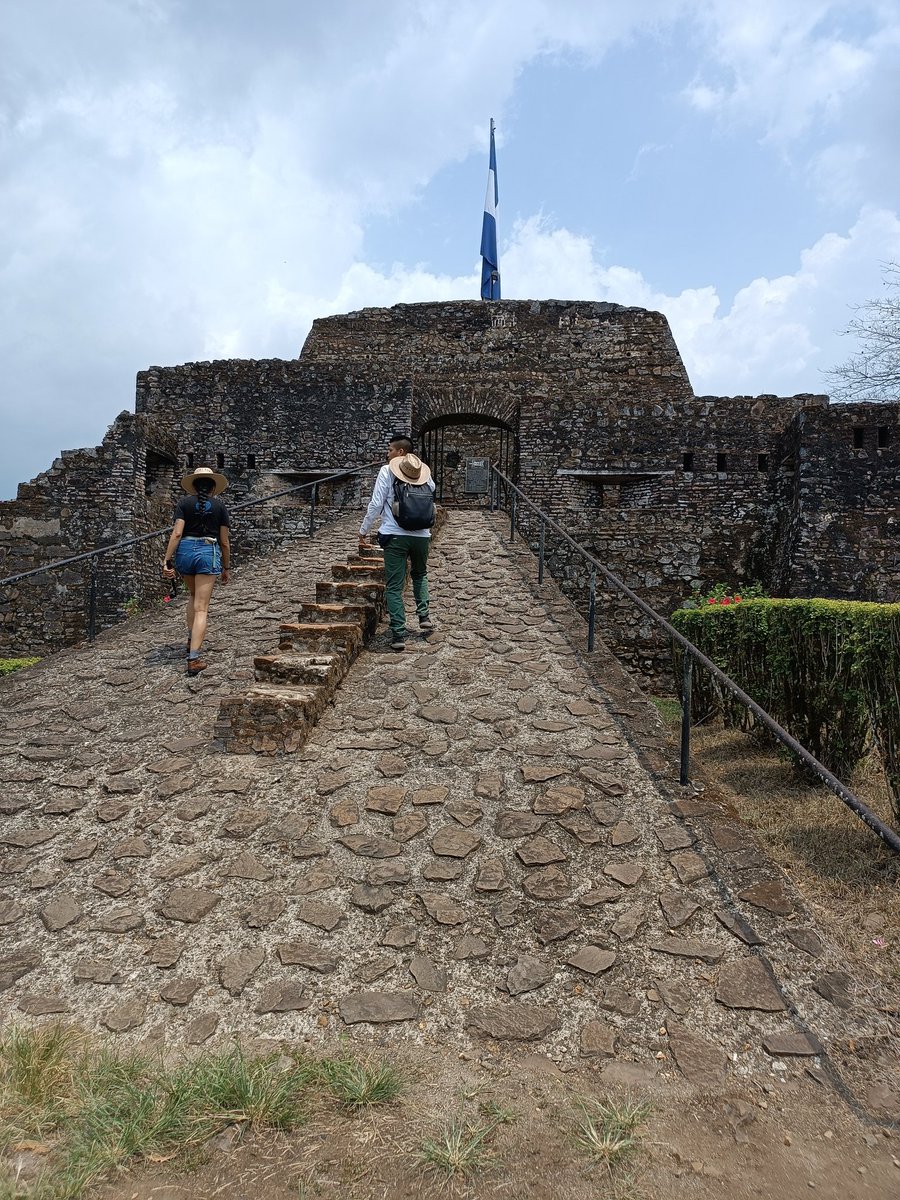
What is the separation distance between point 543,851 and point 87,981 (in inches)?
80.7

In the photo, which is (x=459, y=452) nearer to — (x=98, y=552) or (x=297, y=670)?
(x=98, y=552)

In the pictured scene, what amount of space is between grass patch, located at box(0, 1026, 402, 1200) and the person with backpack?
3.74 meters

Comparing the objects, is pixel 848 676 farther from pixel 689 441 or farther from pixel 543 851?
pixel 689 441

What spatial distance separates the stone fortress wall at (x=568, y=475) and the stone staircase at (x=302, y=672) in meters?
5.02

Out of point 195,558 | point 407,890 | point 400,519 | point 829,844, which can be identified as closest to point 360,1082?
point 407,890

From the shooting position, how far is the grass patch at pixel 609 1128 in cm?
196

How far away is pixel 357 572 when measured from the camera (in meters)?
6.95

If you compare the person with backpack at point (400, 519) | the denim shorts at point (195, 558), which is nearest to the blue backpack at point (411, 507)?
the person with backpack at point (400, 519)

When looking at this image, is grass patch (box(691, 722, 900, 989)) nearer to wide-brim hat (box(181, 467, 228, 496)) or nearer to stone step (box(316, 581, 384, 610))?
stone step (box(316, 581, 384, 610))

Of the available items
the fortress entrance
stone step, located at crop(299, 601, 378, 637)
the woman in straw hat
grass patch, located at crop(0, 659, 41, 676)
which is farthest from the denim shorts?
the fortress entrance

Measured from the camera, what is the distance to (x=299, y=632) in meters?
5.49

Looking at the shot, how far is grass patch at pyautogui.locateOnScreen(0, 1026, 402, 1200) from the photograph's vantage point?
77.0 inches

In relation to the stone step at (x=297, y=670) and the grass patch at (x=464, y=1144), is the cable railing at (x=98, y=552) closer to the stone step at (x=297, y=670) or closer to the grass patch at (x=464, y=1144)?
the stone step at (x=297, y=670)

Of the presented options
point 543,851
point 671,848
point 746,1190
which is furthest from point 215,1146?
point 671,848
